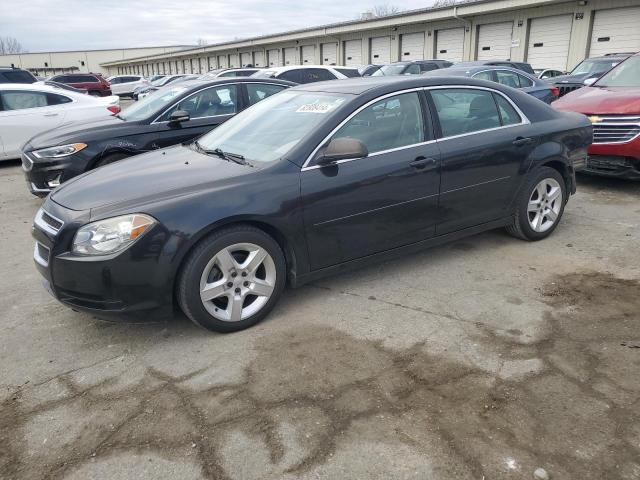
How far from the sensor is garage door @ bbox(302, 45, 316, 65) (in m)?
38.6

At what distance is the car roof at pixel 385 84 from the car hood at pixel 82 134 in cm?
306

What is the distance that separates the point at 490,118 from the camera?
4789 mm

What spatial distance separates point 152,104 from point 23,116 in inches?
165

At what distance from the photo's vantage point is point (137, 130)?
22.4ft

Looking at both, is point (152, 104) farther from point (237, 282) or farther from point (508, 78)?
point (508, 78)

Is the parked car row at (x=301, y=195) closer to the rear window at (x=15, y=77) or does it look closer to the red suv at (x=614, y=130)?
the red suv at (x=614, y=130)

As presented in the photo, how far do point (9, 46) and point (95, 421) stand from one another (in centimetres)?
17486

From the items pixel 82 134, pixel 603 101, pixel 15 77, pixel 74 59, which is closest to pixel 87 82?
pixel 15 77

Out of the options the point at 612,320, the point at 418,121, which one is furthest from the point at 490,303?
Result: the point at 418,121

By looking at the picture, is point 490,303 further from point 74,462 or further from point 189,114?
point 189,114

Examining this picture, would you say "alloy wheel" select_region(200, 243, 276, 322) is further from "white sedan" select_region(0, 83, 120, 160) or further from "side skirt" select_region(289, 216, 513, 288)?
"white sedan" select_region(0, 83, 120, 160)

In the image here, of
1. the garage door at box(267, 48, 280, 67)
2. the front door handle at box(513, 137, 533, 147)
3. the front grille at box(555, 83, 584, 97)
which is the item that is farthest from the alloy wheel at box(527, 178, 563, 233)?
the garage door at box(267, 48, 280, 67)

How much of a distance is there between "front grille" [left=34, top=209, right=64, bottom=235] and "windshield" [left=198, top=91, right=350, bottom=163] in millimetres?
1361

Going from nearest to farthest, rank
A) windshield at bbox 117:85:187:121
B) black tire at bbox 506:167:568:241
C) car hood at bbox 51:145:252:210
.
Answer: car hood at bbox 51:145:252:210 < black tire at bbox 506:167:568:241 < windshield at bbox 117:85:187:121
